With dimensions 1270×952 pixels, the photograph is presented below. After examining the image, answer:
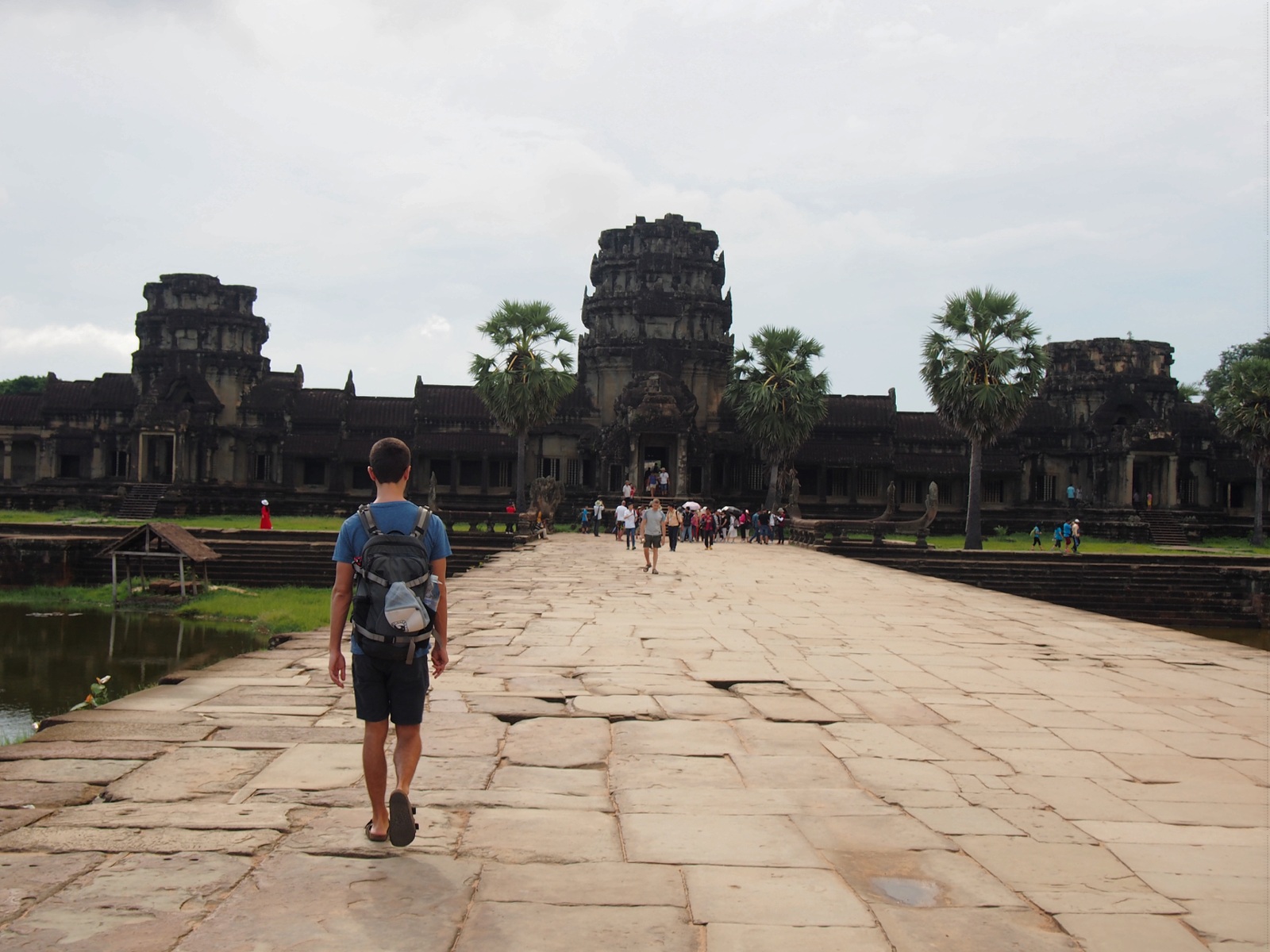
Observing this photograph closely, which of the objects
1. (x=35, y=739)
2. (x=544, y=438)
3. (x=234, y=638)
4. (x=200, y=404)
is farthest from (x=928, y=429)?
(x=35, y=739)

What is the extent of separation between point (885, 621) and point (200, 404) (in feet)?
123

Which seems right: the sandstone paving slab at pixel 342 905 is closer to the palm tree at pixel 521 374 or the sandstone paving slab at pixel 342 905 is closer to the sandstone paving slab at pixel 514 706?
the sandstone paving slab at pixel 514 706

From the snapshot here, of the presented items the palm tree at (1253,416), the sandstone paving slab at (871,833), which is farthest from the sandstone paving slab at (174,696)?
the palm tree at (1253,416)

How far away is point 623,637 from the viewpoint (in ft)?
→ 35.0

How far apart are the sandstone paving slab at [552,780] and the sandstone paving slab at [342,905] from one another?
Answer: 3.51 ft

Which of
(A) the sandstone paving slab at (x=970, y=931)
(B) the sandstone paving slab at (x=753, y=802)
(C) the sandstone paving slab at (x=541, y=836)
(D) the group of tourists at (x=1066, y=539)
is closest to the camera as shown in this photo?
(A) the sandstone paving slab at (x=970, y=931)

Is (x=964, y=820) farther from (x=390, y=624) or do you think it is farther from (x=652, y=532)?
(x=652, y=532)

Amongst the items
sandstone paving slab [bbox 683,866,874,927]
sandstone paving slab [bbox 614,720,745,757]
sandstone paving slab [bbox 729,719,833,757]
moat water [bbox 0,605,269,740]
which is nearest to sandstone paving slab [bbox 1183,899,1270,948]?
sandstone paving slab [bbox 683,866,874,927]

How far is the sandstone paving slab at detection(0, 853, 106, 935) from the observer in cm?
364

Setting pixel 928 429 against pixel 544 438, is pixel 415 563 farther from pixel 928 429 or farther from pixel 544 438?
pixel 928 429

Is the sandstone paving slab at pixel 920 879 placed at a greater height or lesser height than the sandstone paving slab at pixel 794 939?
lesser

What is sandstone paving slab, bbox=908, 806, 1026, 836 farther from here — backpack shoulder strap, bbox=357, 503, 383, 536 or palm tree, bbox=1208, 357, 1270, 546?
palm tree, bbox=1208, 357, 1270, 546

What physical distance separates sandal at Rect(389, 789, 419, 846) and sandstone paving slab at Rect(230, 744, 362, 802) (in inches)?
43.6

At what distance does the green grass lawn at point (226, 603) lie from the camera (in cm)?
1853
